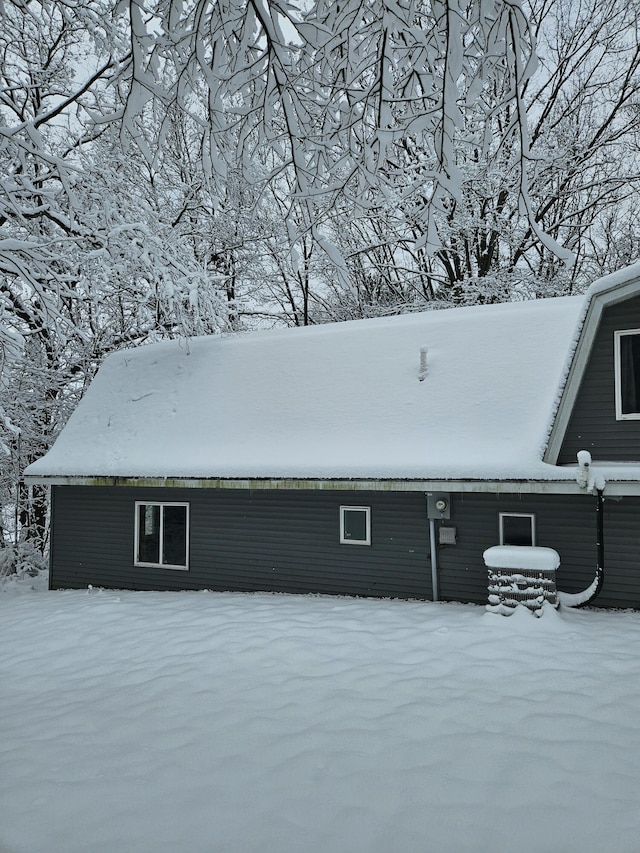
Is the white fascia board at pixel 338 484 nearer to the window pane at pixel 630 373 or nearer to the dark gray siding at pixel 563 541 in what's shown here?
the dark gray siding at pixel 563 541

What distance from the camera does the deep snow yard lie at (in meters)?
3.88

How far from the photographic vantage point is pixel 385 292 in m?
19.8

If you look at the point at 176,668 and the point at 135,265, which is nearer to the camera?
the point at 176,668

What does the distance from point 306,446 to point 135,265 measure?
4.97m

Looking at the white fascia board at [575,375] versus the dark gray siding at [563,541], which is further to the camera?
the dark gray siding at [563,541]

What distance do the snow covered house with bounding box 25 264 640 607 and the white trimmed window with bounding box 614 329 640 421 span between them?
0.09 ft

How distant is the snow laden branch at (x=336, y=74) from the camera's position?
129 inches

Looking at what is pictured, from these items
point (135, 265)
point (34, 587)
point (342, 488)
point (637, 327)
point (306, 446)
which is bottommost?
point (34, 587)

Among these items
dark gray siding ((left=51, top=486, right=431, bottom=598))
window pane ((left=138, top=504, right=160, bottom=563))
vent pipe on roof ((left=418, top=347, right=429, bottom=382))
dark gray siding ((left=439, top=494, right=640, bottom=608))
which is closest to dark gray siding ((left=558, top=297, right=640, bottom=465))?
dark gray siding ((left=439, top=494, right=640, bottom=608))

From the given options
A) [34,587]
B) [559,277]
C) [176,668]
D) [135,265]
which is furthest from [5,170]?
[559,277]

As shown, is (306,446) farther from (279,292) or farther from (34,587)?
(279,292)

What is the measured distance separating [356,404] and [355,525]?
231 centimetres

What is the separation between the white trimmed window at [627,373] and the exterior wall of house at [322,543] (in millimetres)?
1348

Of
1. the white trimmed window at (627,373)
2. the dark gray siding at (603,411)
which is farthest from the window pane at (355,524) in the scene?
the white trimmed window at (627,373)
